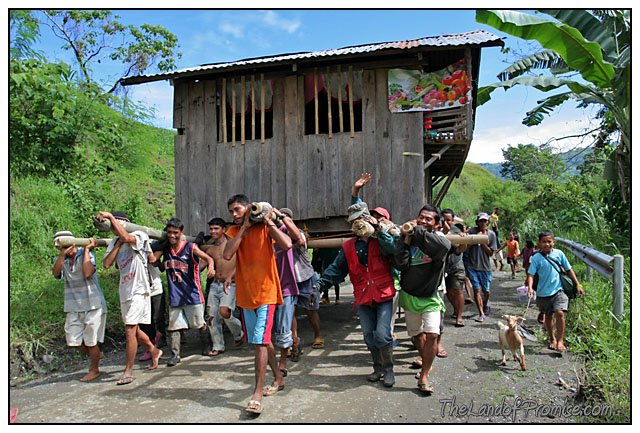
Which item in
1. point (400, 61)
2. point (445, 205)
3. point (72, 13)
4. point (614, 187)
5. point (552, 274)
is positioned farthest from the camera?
point (445, 205)

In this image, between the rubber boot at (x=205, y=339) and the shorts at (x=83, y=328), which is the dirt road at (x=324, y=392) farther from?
the shorts at (x=83, y=328)

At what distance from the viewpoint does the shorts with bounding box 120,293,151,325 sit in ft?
19.4

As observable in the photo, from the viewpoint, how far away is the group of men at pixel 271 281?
4922 mm

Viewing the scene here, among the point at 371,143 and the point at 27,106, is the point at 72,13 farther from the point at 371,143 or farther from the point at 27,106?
the point at 371,143

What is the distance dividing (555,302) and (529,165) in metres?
39.9

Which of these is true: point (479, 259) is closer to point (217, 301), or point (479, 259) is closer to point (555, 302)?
point (555, 302)

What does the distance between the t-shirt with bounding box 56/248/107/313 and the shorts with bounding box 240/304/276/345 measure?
2157 mm

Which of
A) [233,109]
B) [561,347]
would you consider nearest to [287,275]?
[561,347]

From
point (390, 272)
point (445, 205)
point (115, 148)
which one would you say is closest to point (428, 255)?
point (390, 272)

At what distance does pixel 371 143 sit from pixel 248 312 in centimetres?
391

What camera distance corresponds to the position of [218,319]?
7.25m

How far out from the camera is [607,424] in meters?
4.14

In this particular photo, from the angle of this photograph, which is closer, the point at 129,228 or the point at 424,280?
the point at 424,280

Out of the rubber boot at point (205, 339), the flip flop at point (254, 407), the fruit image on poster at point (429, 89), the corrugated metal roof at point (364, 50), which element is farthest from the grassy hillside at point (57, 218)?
the fruit image on poster at point (429, 89)
